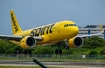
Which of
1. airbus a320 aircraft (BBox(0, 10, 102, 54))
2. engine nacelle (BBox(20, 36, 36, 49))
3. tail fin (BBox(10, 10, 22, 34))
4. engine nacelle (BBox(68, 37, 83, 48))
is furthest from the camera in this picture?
tail fin (BBox(10, 10, 22, 34))

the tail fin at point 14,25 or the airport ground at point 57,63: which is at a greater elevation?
the tail fin at point 14,25

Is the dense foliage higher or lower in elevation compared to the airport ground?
higher

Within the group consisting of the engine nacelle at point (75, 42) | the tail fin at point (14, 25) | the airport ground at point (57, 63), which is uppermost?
the tail fin at point (14, 25)

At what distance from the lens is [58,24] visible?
71.4m

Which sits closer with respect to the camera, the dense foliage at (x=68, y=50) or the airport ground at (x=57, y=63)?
the airport ground at (x=57, y=63)

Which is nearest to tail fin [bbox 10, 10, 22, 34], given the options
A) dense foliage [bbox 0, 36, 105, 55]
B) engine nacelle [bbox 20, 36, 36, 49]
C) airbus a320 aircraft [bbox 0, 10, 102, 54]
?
dense foliage [bbox 0, 36, 105, 55]

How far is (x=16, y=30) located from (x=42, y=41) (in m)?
18.9

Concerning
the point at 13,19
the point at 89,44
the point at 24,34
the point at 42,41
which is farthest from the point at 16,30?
the point at 89,44

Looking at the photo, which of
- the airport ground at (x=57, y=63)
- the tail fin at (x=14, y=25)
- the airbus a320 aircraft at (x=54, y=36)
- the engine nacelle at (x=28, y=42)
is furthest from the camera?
the tail fin at (x=14, y=25)

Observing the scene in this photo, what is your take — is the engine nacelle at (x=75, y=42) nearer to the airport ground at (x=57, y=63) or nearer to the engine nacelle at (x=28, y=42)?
the airport ground at (x=57, y=63)

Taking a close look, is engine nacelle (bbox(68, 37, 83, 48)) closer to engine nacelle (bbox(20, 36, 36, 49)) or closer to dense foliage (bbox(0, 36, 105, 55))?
engine nacelle (bbox(20, 36, 36, 49))

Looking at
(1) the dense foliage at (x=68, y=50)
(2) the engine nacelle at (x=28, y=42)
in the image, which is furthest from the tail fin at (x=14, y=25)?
(2) the engine nacelle at (x=28, y=42)

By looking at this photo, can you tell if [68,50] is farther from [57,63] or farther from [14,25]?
[57,63]

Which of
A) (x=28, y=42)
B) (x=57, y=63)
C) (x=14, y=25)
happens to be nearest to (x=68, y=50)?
(x=14, y=25)
